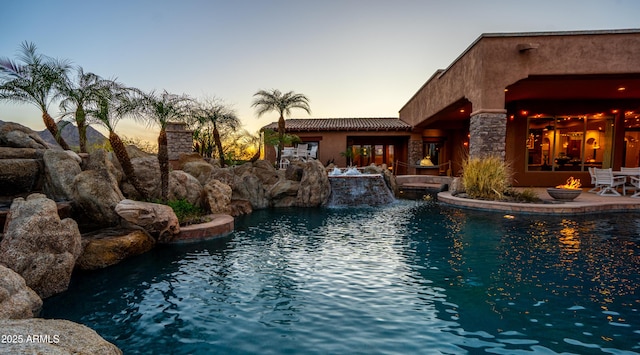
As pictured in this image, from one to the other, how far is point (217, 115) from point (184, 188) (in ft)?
25.7

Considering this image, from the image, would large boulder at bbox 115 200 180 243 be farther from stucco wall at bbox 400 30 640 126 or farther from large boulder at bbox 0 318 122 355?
stucco wall at bbox 400 30 640 126

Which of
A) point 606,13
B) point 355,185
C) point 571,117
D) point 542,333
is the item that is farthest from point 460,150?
point 542,333

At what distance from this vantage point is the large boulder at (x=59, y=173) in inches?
280

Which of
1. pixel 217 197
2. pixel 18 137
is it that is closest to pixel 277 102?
pixel 217 197

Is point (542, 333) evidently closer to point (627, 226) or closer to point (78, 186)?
point (627, 226)

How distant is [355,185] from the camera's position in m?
13.9

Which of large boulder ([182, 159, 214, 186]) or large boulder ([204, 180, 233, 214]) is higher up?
large boulder ([182, 159, 214, 186])

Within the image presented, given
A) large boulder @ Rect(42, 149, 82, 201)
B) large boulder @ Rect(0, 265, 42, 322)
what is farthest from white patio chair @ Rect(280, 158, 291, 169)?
large boulder @ Rect(0, 265, 42, 322)

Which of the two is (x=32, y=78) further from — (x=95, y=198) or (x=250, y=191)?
(x=250, y=191)

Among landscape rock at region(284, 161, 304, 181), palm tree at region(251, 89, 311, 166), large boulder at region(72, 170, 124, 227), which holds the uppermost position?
palm tree at region(251, 89, 311, 166)

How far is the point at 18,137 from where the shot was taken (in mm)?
8312

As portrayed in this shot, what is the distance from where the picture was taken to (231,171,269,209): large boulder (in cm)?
1195

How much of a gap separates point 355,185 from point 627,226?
8.51 meters

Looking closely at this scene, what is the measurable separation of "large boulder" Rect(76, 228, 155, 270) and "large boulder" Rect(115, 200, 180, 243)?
0.17 metres
